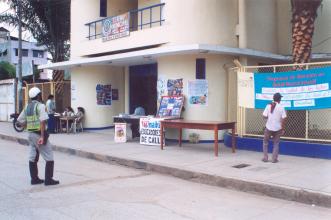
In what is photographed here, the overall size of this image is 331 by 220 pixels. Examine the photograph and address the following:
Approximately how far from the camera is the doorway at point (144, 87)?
17.0 meters

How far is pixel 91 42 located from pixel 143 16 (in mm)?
2540

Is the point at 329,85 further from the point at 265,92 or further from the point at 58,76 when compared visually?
the point at 58,76

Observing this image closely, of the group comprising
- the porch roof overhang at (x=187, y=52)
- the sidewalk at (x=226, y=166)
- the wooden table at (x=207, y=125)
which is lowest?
the sidewalk at (x=226, y=166)

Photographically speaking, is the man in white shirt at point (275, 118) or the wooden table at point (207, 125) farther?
the wooden table at point (207, 125)

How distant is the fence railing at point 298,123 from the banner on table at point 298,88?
22 centimetres

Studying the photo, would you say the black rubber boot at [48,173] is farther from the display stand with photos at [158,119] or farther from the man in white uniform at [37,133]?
the display stand with photos at [158,119]

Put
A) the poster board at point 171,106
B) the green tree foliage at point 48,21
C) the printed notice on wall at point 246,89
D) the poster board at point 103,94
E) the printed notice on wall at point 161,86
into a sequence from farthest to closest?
the green tree foliage at point 48,21, the poster board at point 103,94, the printed notice on wall at point 161,86, the poster board at point 171,106, the printed notice on wall at point 246,89

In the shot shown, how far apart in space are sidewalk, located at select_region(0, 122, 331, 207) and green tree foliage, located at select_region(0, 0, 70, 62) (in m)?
10.4

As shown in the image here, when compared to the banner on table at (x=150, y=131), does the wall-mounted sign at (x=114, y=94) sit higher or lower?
higher

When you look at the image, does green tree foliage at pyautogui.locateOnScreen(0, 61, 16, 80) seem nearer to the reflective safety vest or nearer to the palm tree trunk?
the palm tree trunk

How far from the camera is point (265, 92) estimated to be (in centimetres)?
1162

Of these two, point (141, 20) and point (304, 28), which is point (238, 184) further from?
point (141, 20)

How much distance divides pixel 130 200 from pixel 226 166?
10.6ft

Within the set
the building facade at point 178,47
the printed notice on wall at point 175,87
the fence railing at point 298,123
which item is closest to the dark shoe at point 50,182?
the fence railing at point 298,123
